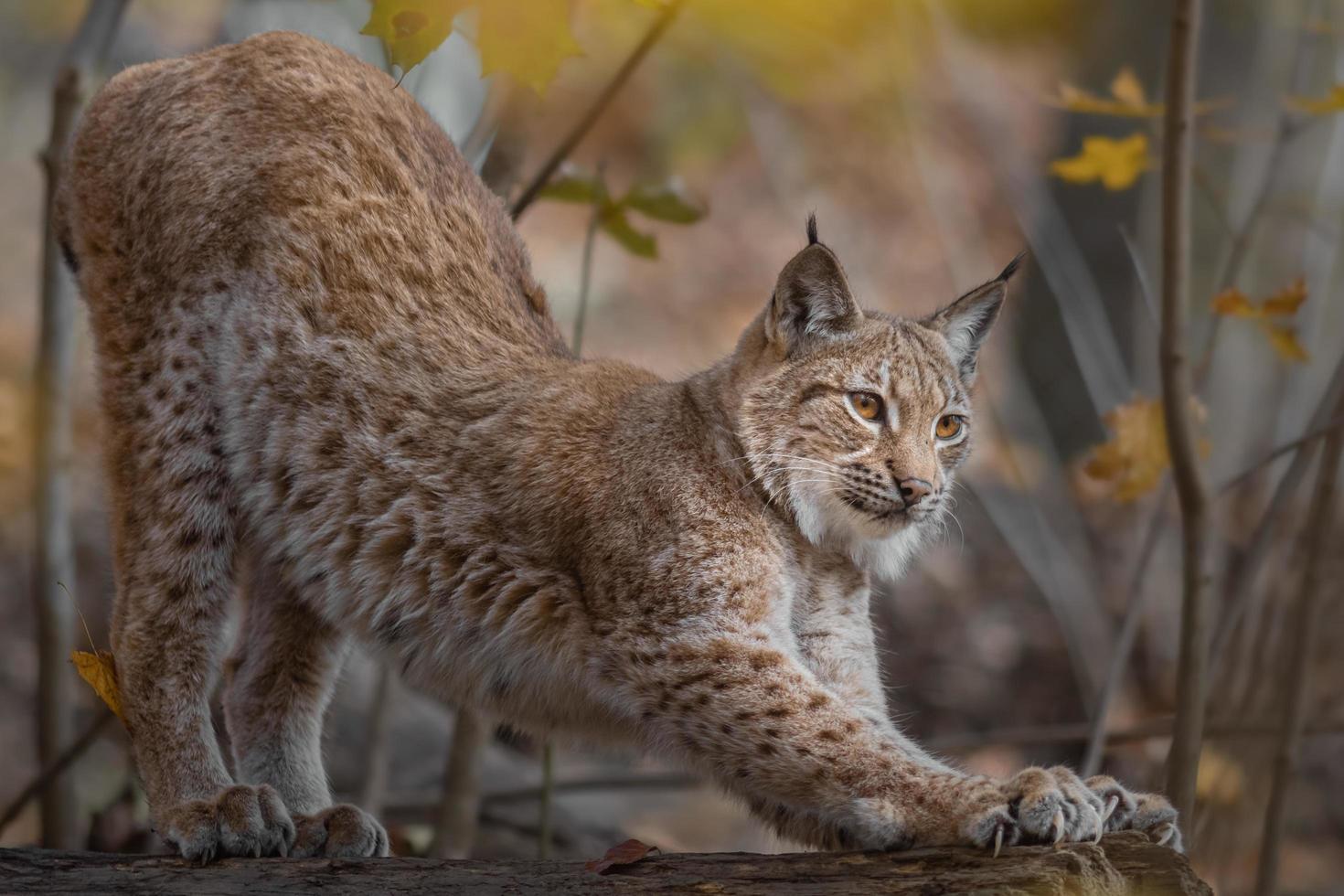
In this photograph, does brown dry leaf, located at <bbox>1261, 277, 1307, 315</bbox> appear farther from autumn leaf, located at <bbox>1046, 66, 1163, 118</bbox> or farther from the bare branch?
the bare branch

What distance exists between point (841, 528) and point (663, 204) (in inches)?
62.7

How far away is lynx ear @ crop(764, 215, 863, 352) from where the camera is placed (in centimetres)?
457

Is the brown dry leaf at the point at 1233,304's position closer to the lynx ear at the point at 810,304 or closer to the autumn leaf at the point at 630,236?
the lynx ear at the point at 810,304

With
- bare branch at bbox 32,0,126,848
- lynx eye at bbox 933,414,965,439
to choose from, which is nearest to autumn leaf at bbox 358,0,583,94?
lynx eye at bbox 933,414,965,439

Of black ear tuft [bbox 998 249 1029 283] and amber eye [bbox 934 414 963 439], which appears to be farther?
amber eye [bbox 934 414 963 439]

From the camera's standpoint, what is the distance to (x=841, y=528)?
4.44 m

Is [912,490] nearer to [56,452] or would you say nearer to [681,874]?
[681,874]

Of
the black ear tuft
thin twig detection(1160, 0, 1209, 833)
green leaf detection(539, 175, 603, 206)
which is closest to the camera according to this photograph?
thin twig detection(1160, 0, 1209, 833)

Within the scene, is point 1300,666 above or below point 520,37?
below

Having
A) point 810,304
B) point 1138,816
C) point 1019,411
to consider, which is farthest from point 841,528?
point 1019,411

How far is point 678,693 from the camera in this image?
161 inches

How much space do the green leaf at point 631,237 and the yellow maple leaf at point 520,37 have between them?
5.37ft

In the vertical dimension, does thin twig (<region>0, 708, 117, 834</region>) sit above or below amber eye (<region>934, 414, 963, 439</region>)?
below

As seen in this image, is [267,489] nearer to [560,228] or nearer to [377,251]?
[377,251]
